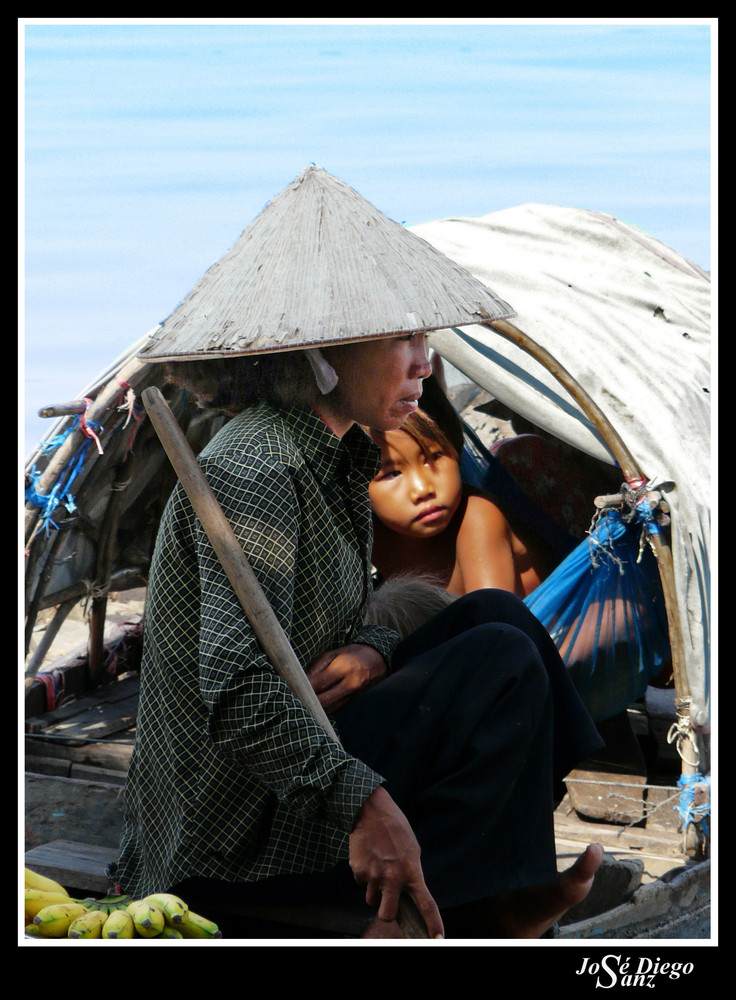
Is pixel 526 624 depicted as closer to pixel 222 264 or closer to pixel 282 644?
pixel 282 644

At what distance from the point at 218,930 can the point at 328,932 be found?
0.71ft

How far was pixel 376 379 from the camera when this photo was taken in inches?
82.5

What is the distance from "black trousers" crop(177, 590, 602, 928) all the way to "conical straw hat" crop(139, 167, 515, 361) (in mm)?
659

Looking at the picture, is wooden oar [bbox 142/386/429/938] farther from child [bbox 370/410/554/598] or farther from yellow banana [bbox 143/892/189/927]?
child [bbox 370/410/554/598]

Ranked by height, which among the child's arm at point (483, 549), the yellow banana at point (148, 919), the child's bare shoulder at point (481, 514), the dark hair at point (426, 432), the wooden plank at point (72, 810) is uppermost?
the dark hair at point (426, 432)

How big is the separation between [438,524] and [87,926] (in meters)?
2.02

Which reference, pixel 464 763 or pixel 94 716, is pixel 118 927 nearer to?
pixel 464 763

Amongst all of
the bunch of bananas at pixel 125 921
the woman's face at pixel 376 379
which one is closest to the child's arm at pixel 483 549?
the woman's face at pixel 376 379

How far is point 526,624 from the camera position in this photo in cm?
227

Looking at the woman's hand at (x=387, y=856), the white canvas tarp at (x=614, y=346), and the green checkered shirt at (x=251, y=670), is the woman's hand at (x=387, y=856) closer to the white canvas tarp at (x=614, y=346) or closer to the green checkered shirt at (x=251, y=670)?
the green checkered shirt at (x=251, y=670)

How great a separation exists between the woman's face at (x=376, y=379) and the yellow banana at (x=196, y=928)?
3.29ft

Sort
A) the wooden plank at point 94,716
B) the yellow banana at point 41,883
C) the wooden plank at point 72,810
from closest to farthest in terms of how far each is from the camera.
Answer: the yellow banana at point 41,883 < the wooden plank at point 72,810 < the wooden plank at point 94,716

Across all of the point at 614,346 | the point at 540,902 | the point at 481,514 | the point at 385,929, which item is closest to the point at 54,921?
the point at 385,929

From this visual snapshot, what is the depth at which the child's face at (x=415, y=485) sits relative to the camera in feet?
12.0
